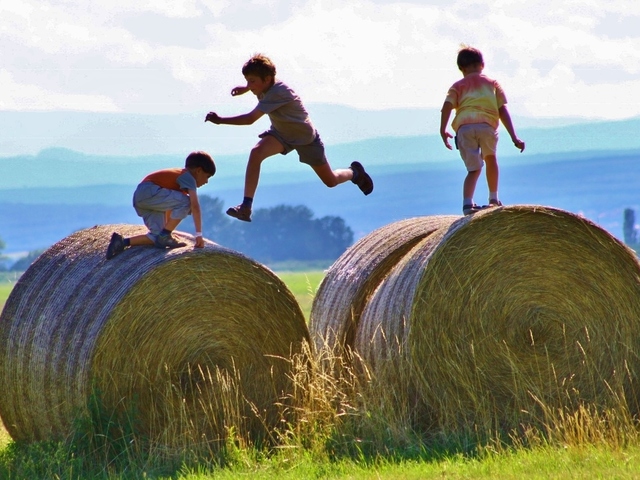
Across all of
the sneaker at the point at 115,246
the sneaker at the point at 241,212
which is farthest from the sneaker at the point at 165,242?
the sneaker at the point at 241,212

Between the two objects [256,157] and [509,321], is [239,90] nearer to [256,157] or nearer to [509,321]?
[256,157]

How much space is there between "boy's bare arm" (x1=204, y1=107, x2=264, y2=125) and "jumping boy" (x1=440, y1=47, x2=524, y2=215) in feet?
5.57

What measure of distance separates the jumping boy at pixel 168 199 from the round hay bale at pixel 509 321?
185cm

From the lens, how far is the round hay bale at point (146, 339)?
9.43m

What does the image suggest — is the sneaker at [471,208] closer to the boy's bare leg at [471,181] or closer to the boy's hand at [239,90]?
the boy's bare leg at [471,181]

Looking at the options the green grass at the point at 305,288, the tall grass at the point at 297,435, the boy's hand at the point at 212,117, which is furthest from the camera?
the green grass at the point at 305,288

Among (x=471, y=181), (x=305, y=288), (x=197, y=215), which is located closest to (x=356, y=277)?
(x=471, y=181)

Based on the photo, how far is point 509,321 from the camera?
10438 mm

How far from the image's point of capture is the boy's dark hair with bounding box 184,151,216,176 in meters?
10.3

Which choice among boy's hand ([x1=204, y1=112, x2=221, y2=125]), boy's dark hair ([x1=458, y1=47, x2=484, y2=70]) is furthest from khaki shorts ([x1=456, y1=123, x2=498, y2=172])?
boy's hand ([x1=204, y1=112, x2=221, y2=125])

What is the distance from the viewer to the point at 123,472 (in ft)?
29.5

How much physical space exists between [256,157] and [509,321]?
2.62 metres

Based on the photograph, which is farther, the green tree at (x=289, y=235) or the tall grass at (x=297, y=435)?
the green tree at (x=289, y=235)

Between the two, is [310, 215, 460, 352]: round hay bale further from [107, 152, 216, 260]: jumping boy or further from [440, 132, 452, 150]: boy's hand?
[107, 152, 216, 260]: jumping boy
